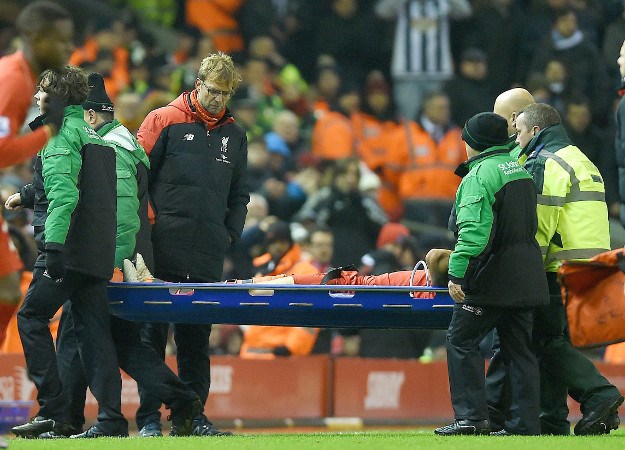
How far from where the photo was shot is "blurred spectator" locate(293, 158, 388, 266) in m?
17.5

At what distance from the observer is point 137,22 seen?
19.6 m

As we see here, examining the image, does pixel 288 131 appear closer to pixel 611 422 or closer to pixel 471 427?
pixel 611 422

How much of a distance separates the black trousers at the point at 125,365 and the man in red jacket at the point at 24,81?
59.2 inches

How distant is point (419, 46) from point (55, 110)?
37.1ft

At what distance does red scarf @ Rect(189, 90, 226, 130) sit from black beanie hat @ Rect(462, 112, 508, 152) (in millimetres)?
1890

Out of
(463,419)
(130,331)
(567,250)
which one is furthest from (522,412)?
(130,331)

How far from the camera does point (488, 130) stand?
9.50 metres

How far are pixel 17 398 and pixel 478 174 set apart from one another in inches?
221

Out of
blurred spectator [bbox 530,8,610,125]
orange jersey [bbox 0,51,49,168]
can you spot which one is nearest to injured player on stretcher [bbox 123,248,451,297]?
orange jersey [bbox 0,51,49,168]

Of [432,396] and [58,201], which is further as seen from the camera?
[432,396]

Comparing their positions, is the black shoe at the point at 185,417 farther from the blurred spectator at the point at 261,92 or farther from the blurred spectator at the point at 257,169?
the blurred spectator at the point at 261,92

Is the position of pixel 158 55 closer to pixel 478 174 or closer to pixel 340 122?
pixel 340 122

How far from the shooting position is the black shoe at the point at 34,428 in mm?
9219

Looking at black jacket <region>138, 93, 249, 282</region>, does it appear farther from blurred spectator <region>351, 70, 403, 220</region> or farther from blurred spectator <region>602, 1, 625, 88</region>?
blurred spectator <region>602, 1, 625, 88</region>
